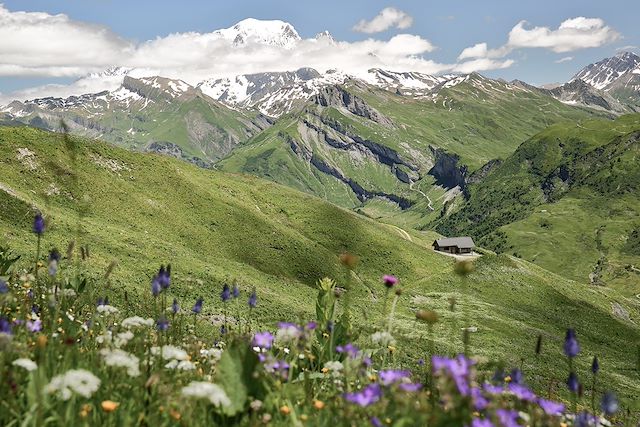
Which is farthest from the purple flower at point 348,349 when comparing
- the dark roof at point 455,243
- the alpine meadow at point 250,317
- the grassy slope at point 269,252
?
the dark roof at point 455,243

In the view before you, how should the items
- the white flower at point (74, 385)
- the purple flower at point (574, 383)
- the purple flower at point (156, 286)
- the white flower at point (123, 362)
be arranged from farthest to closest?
the purple flower at point (156, 286)
the purple flower at point (574, 383)
the white flower at point (123, 362)
the white flower at point (74, 385)

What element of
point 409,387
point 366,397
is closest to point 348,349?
point 366,397

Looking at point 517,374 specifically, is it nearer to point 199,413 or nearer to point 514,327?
point 199,413

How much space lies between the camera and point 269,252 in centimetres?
7488

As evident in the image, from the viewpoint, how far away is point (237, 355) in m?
5.49

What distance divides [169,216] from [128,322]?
69.8 metres

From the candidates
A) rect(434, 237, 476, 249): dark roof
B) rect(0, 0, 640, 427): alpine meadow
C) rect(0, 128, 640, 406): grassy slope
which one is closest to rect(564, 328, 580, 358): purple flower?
rect(0, 0, 640, 427): alpine meadow

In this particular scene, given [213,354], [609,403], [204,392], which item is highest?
[204,392]

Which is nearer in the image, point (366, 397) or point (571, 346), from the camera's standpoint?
point (366, 397)

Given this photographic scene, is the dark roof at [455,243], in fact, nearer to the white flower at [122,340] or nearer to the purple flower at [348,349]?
the purple flower at [348,349]

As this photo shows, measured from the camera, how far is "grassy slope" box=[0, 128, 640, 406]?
162 ft

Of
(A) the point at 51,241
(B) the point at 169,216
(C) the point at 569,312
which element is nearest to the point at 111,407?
(A) the point at 51,241

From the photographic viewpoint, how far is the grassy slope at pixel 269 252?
162ft

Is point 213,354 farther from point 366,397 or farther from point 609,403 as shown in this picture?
point 609,403
